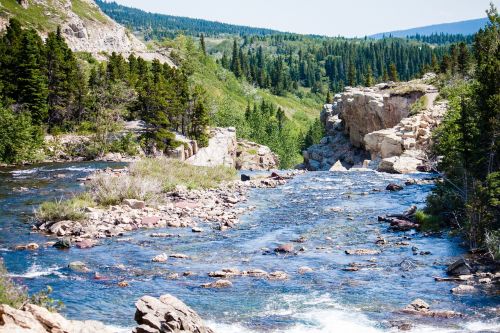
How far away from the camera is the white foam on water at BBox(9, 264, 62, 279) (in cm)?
2031

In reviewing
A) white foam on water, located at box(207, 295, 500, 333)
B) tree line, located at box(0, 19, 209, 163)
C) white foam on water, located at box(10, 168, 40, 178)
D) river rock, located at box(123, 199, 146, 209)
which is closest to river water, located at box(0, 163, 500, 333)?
white foam on water, located at box(207, 295, 500, 333)

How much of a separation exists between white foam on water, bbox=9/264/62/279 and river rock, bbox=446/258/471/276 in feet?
52.5

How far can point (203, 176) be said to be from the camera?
4688cm

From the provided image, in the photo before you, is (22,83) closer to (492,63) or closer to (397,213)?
(397,213)

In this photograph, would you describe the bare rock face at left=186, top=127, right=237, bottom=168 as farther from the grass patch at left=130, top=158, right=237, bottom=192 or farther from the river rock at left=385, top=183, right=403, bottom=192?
the river rock at left=385, top=183, right=403, bottom=192

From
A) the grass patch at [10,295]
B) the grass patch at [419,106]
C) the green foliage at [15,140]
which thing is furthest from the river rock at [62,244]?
the grass patch at [419,106]

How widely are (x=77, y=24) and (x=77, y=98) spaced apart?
60.7m

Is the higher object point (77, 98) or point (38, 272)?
point (77, 98)

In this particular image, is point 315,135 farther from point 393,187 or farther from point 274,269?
point 274,269

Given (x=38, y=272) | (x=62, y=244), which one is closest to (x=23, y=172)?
(x=62, y=244)

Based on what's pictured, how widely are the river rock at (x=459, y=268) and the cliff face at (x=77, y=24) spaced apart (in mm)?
106679

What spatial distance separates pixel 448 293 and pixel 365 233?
34.2 feet

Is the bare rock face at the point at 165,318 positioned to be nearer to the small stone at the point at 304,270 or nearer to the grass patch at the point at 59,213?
the small stone at the point at 304,270

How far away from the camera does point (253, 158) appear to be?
9325 cm
